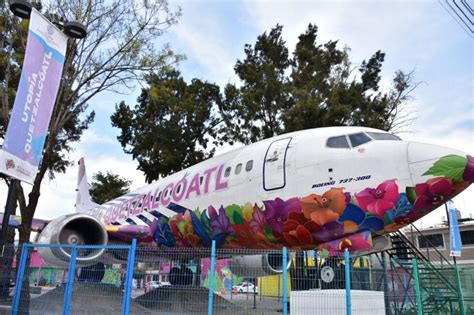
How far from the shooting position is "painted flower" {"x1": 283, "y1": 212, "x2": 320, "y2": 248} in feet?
27.1

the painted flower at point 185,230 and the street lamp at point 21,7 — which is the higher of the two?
the street lamp at point 21,7

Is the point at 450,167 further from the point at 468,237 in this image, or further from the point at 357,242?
the point at 468,237

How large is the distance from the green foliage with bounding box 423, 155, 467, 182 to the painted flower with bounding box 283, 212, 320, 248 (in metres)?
2.39

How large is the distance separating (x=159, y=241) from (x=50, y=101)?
557cm

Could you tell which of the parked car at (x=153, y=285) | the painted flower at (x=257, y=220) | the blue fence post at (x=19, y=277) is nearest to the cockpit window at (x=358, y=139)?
the painted flower at (x=257, y=220)

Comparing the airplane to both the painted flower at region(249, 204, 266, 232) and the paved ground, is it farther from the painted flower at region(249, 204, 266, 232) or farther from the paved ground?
the paved ground

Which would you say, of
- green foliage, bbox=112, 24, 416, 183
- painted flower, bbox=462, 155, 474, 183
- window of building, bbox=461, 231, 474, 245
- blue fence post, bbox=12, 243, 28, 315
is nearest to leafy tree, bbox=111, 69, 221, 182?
green foliage, bbox=112, 24, 416, 183

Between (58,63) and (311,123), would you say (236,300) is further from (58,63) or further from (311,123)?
(311,123)

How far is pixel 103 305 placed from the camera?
29.7 ft

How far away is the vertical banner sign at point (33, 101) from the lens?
7.65m

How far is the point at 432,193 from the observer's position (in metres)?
7.03

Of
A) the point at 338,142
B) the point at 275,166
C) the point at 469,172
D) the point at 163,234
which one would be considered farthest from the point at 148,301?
the point at 469,172

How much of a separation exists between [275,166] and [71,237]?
18.3 ft

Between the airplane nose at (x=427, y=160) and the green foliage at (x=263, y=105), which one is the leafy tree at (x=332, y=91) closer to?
the green foliage at (x=263, y=105)
